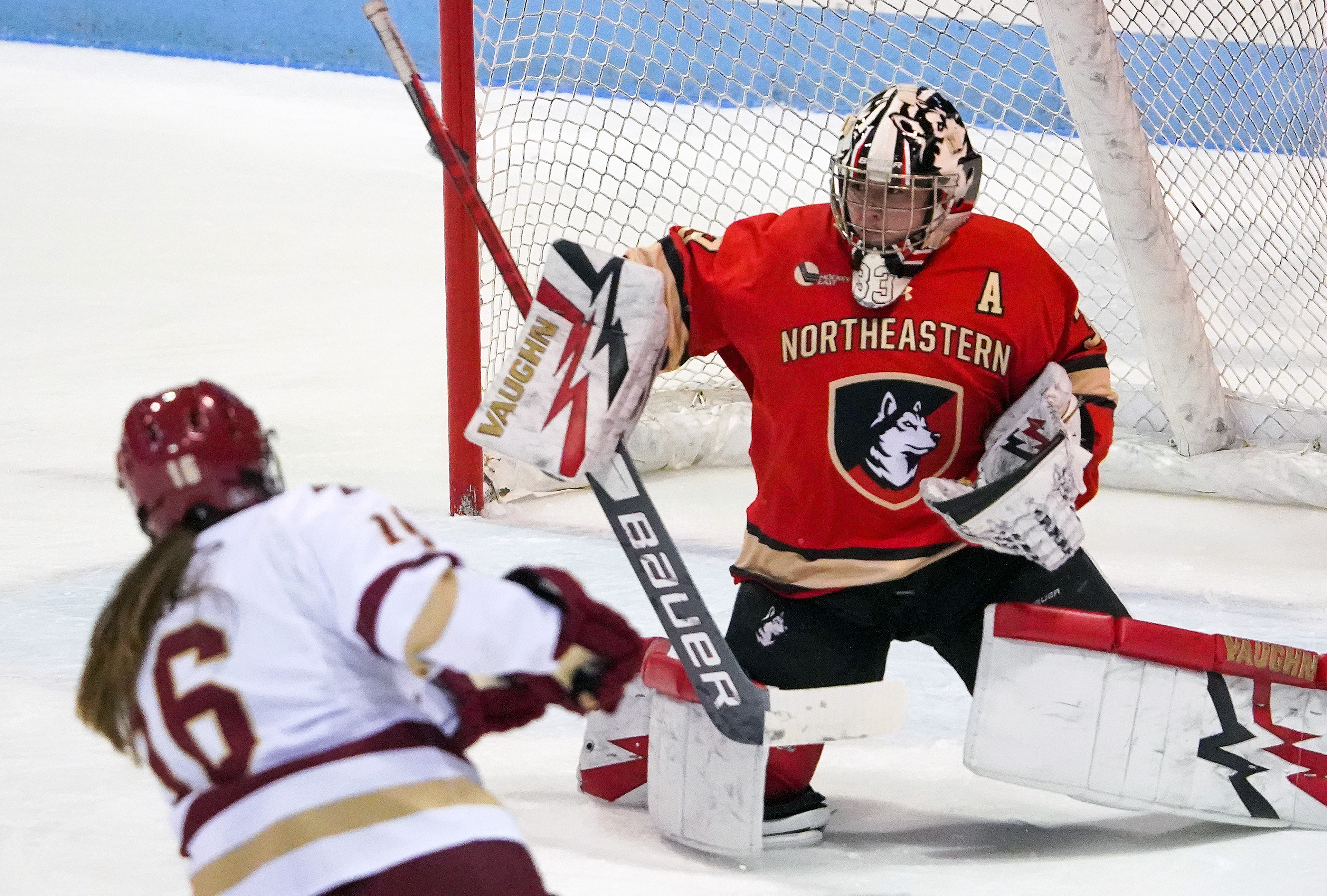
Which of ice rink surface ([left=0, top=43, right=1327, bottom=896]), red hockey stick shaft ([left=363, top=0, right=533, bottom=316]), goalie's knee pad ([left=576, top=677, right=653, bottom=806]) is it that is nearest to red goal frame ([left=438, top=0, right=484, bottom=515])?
ice rink surface ([left=0, top=43, right=1327, bottom=896])

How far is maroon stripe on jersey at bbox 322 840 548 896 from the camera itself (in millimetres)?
1153

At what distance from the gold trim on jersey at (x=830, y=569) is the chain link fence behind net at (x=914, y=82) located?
1.60 m

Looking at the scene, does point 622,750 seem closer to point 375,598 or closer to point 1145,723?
point 1145,723

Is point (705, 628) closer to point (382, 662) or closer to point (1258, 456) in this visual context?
point (382, 662)

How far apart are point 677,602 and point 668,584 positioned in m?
0.03

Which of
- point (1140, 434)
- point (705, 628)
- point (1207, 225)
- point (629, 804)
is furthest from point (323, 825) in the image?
point (1207, 225)

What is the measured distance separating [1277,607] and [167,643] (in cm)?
249

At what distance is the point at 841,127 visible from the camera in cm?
425

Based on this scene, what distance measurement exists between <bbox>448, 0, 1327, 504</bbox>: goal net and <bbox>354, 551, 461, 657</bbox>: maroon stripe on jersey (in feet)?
8.00

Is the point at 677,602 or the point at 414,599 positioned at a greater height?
the point at 414,599

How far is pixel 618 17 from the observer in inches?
168

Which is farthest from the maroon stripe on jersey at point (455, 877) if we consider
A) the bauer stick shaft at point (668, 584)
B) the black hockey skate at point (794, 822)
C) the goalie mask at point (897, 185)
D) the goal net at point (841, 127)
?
the goal net at point (841, 127)

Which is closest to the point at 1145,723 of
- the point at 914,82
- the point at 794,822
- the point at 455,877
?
the point at 794,822

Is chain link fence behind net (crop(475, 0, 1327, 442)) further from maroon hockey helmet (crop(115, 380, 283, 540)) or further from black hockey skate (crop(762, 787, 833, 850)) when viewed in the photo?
maroon hockey helmet (crop(115, 380, 283, 540))
